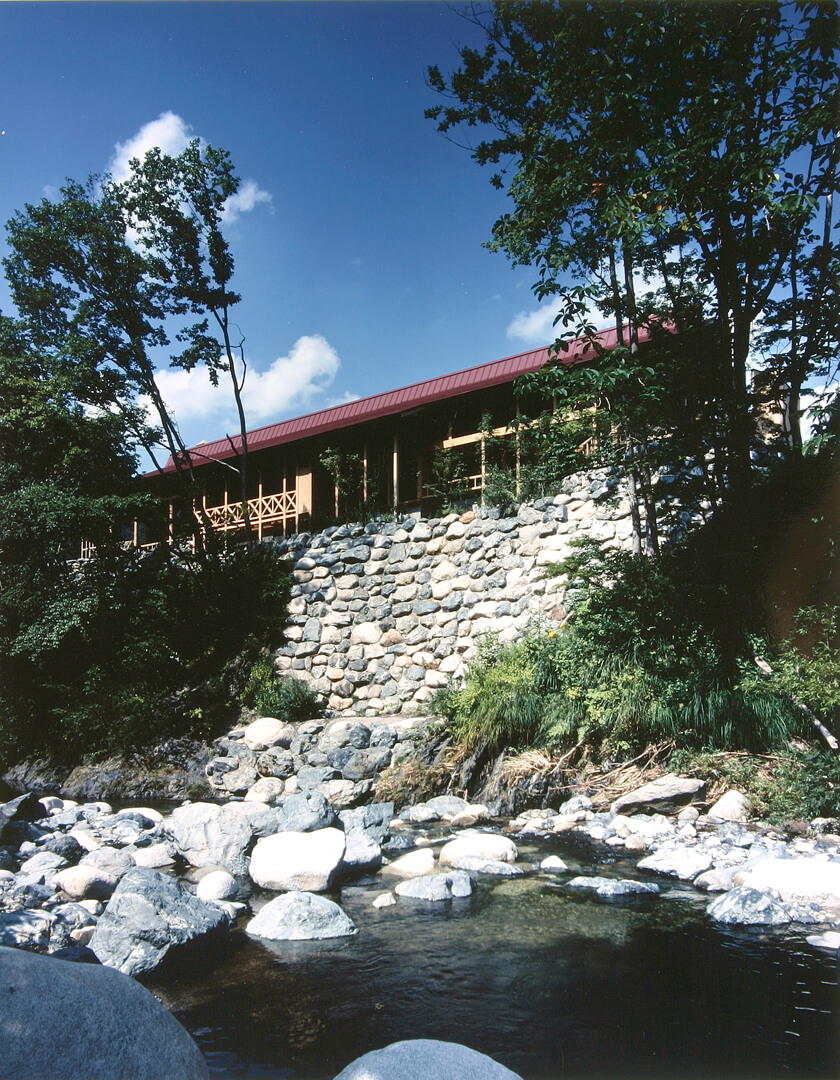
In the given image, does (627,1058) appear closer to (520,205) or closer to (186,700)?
(520,205)

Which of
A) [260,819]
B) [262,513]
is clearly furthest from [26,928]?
[262,513]

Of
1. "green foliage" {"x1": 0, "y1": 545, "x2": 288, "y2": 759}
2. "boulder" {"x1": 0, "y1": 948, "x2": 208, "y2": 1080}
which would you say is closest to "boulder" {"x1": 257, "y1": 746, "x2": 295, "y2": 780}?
"green foliage" {"x1": 0, "y1": 545, "x2": 288, "y2": 759}

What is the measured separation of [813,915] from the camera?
4.07 metres

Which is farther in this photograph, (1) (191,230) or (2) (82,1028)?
(1) (191,230)

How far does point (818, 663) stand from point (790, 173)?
481 cm

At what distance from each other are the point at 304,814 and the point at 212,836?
85cm

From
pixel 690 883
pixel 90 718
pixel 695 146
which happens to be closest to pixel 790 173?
pixel 695 146

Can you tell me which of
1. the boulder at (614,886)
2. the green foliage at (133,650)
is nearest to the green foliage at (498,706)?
the boulder at (614,886)

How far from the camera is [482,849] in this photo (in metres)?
5.69

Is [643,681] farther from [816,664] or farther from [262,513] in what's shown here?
[262,513]

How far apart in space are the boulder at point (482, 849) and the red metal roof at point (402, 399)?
7.44 meters

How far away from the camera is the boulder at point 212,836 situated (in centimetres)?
570

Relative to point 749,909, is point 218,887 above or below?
below

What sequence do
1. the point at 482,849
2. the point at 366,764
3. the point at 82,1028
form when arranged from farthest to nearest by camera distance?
the point at 366,764, the point at 482,849, the point at 82,1028
